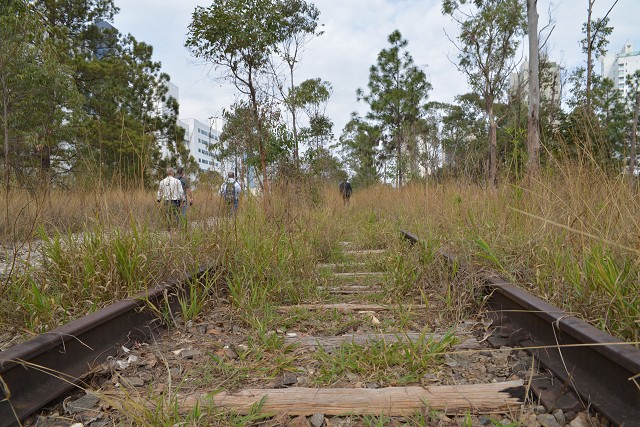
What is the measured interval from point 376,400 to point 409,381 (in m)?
0.23

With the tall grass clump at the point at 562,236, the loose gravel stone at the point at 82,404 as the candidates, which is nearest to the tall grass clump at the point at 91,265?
the loose gravel stone at the point at 82,404

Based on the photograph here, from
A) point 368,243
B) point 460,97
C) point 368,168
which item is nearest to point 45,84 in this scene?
point 368,243

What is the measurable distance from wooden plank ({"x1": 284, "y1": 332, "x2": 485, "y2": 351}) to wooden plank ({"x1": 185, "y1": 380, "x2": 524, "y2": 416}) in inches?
18.3

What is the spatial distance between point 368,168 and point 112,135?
18798 mm

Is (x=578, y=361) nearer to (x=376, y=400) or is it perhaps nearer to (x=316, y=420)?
(x=376, y=400)

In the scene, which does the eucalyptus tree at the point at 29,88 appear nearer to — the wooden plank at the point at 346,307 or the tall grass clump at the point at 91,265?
the tall grass clump at the point at 91,265

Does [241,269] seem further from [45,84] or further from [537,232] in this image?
[45,84]

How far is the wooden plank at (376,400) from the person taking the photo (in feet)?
4.79

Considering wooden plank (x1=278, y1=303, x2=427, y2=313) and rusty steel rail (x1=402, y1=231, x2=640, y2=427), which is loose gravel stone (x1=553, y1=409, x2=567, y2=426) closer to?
rusty steel rail (x1=402, y1=231, x2=640, y2=427)

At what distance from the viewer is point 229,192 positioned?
11.6ft

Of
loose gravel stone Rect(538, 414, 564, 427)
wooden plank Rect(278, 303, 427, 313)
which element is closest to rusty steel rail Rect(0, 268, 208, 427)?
wooden plank Rect(278, 303, 427, 313)

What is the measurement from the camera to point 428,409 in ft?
4.74

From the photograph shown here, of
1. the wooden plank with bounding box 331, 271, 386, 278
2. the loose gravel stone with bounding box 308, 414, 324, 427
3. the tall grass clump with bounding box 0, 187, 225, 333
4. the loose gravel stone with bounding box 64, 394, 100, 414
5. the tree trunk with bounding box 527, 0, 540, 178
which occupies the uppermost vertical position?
the tree trunk with bounding box 527, 0, 540, 178

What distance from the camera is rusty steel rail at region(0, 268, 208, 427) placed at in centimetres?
141
